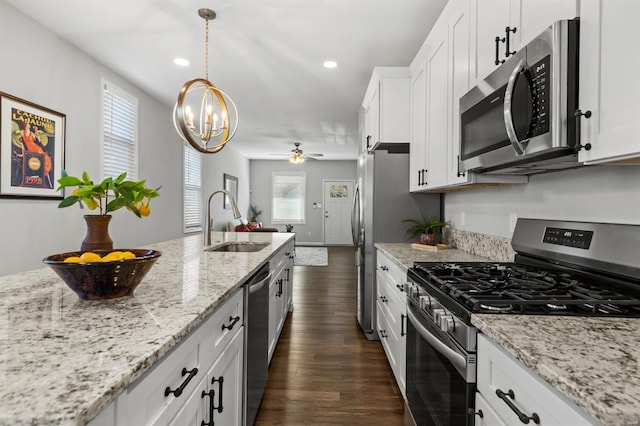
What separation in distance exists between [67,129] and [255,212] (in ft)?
24.4

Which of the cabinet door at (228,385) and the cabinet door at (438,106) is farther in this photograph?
the cabinet door at (438,106)

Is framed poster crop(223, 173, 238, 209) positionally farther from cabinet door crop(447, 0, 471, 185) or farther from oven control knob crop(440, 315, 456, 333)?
oven control knob crop(440, 315, 456, 333)

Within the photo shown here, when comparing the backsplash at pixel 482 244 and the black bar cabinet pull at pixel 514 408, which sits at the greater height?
the backsplash at pixel 482 244

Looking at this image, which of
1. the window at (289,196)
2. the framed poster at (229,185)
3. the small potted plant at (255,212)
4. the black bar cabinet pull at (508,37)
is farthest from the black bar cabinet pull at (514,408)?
the window at (289,196)

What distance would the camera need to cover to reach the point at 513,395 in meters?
0.85

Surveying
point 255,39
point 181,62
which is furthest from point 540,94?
point 181,62

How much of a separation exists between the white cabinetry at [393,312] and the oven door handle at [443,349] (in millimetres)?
491

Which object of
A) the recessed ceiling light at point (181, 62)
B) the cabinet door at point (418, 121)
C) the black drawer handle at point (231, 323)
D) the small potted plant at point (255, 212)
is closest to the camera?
the black drawer handle at point (231, 323)

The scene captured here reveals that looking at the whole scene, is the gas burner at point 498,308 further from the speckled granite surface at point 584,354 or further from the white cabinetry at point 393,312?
the white cabinetry at point 393,312

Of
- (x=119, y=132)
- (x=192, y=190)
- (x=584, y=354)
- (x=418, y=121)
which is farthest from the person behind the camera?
(x=192, y=190)

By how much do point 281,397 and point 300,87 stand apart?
338cm

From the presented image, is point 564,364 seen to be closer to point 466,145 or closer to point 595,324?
point 595,324

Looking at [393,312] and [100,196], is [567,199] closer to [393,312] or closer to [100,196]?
[393,312]

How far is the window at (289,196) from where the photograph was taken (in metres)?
11.0
